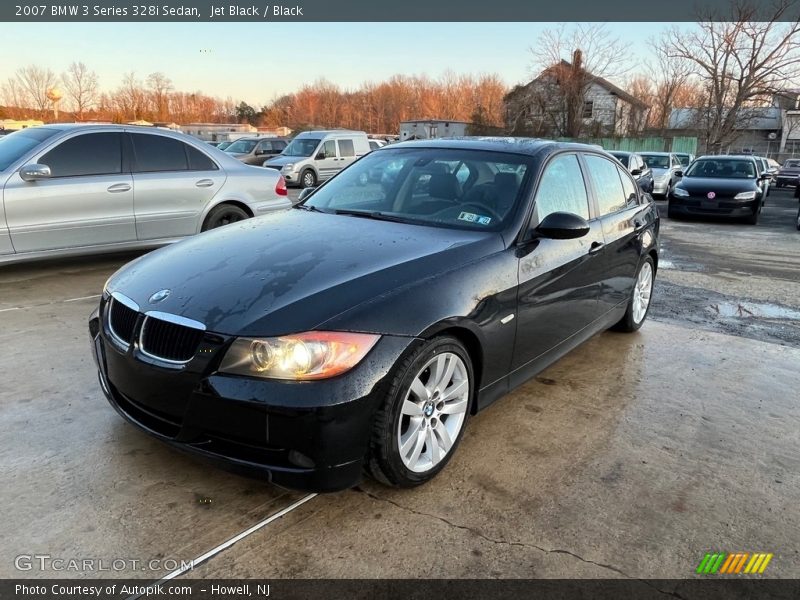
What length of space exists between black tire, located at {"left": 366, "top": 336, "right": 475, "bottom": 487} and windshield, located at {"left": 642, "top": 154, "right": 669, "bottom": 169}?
67.3 ft

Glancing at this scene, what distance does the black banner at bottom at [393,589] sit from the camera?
2088 mm

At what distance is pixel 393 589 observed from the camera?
2148mm

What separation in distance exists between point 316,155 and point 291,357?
1678cm

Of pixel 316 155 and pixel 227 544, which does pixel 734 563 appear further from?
pixel 316 155

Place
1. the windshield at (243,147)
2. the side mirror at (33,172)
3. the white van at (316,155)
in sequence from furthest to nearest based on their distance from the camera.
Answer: the windshield at (243,147), the white van at (316,155), the side mirror at (33,172)

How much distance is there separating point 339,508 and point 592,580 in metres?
1.09

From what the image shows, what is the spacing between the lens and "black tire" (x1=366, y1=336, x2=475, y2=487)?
8.01 feet

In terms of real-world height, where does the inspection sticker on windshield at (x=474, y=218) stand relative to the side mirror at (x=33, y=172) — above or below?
below

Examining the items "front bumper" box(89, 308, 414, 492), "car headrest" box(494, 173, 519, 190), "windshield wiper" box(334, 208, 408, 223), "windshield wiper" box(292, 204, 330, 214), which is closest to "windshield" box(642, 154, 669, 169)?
"car headrest" box(494, 173, 519, 190)

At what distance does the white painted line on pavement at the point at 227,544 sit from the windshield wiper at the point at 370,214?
5.54ft

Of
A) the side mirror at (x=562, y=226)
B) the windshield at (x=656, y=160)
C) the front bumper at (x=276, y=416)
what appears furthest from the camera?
the windshield at (x=656, y=160)

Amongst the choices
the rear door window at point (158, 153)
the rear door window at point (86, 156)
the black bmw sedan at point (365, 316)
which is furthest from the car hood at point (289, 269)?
the rear door window at point (158, 153)

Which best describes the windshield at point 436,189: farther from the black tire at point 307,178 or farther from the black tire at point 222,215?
the black tire at point 307,178

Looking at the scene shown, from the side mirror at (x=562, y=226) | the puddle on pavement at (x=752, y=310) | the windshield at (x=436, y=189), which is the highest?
the windshield at (x=436, y=189)
